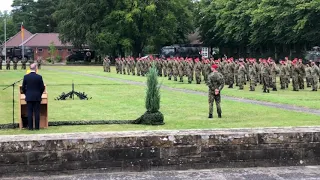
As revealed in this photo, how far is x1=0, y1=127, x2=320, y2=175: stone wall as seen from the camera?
6465 mm

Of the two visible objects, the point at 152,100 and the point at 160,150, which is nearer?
the point at 160,150

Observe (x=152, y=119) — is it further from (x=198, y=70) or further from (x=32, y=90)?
(x=198, y=70)

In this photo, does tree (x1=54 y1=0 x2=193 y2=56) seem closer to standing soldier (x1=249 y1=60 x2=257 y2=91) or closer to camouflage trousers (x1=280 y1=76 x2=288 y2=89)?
camouflage trousers (x1=280 y1=76 x2=288 y2=89)

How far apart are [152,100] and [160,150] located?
5.41m

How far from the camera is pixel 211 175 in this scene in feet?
21.7

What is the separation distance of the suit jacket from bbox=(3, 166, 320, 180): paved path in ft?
16.2

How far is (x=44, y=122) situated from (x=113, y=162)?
19.4ft

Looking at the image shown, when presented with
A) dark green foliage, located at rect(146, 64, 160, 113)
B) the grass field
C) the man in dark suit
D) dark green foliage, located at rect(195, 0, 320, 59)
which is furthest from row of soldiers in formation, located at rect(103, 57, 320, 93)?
the man in dark suit

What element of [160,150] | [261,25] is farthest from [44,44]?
[160,150]

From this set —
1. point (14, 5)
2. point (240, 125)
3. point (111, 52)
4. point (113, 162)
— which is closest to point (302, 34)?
point (111, 52)

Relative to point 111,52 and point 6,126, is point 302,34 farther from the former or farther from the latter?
point 6,126

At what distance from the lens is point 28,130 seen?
38.0ft

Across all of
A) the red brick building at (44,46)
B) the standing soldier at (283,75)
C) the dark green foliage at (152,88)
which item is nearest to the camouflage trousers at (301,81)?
the standing soldier at (283,75)

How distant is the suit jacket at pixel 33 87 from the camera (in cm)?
1114
